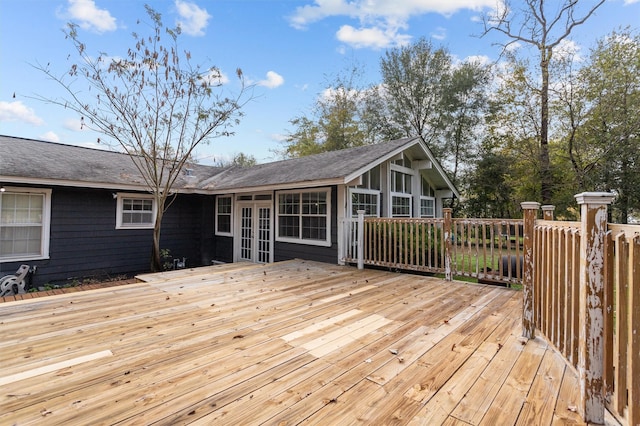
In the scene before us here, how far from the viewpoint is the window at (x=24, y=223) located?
623cm

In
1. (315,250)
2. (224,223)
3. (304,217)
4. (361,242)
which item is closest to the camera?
(361,242)

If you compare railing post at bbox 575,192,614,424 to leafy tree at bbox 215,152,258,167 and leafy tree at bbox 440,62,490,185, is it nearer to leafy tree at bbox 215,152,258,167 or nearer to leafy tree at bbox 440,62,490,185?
leafy tree at bbox 440,62,490,185

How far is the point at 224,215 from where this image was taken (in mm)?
9625

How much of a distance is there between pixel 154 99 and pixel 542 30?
50.5 ft

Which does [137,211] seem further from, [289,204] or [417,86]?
[417,86]

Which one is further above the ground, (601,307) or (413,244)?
(601,307)

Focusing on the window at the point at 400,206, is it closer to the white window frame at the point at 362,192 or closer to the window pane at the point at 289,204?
the white window frame at the point at 362,192

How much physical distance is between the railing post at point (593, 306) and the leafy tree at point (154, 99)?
750 cm

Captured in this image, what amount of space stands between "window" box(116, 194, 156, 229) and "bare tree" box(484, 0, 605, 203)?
1482 cm

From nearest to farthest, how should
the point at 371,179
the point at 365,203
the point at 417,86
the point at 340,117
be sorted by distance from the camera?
the point at 365,203
the point at 371,179
the point at 417,86
the point at 340,117

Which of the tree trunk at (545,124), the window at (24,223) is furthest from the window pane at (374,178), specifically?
the tree trunk at (545,124)

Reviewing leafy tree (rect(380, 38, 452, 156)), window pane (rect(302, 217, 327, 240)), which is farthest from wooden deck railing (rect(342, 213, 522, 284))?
leafy tree (rect(380, 38, 452, 156))

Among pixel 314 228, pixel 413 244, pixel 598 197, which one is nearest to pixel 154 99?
pixel 314 228

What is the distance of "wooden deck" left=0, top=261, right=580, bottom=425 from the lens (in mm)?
1718
